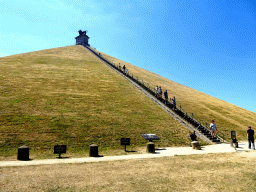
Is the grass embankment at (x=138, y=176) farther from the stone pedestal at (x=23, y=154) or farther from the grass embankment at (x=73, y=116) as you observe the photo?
the grass embankment at (x=73, y=116)

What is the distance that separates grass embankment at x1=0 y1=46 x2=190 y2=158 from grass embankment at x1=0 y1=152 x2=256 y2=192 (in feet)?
13.8

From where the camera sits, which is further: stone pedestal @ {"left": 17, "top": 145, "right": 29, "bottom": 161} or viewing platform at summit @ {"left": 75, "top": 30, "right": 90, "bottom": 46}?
viewing platform at summit @ {"left": 75, "top": 30, "right": 90, "bottom": 46}

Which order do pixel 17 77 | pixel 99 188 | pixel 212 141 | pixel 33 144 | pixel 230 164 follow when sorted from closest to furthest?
pixel 99 188, pixel 230 164, pixel 33 144, pixel 212 141, pixel 17 77

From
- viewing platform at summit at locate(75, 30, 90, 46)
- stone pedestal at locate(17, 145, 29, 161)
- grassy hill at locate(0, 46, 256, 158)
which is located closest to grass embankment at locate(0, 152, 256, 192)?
stone pedestal at locate(17, 145, 29, 161)

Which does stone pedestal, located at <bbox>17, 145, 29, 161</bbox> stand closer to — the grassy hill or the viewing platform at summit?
the grassy hill

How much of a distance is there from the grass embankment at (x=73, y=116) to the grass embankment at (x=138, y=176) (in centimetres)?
420

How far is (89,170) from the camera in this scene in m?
9.71

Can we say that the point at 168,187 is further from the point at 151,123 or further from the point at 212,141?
the point at 212,141

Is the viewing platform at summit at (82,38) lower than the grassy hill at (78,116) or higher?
higher

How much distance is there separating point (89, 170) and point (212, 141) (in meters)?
15.8

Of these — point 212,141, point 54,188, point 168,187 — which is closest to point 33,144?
point 54,188

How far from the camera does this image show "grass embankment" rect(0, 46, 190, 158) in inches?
602

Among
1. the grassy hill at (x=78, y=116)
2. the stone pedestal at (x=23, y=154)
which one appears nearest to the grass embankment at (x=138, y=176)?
the stone pedestal at (x=23, y=154)

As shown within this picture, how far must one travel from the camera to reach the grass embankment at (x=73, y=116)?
15281 millimetres
